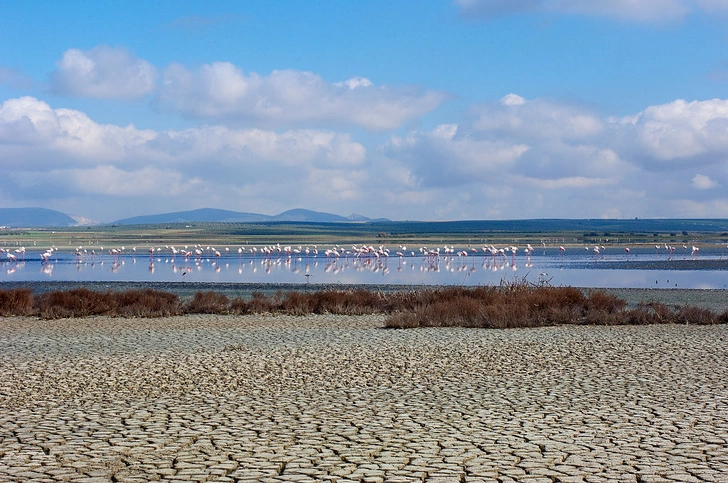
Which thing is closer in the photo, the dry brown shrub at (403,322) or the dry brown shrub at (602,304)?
the dry brown shrub at (403,322)

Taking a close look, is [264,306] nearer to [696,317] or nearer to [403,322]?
[403,322]

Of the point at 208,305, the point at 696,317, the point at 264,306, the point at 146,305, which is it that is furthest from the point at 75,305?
the point at 696,317

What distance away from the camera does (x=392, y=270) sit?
146 feet

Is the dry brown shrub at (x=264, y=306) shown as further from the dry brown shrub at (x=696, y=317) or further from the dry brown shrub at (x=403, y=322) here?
the dry brown shrub at (x=696, y=317)

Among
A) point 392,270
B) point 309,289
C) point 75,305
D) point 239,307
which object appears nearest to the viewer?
point 75,305

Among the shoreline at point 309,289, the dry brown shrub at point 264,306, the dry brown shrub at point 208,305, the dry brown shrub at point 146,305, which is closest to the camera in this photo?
the dry brown shrub at point 146,305

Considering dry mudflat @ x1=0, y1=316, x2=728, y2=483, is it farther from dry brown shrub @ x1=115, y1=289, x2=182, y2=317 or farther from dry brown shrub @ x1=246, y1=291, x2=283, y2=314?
dry brown shrub @ x1=246, y1=291, x2=283, y2=314

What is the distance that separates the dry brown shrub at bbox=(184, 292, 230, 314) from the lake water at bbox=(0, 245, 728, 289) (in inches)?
442

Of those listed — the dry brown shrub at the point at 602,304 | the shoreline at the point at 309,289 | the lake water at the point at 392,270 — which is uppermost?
the dry brown shrub at the point at 602,304

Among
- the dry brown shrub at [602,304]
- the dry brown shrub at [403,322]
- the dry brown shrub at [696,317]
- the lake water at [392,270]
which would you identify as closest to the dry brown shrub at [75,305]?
the dry brown shrub at [403,322]

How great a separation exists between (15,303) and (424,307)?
414 inches

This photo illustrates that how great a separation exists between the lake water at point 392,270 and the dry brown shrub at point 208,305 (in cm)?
1124

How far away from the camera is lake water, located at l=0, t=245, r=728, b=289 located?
36.0 meters

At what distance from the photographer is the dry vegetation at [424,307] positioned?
18.4 metres
